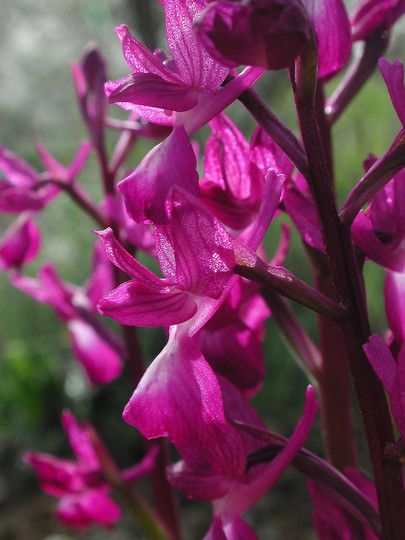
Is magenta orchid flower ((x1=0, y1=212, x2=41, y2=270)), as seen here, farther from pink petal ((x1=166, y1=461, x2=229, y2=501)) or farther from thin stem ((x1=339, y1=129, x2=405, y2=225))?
thin stem ((x1=339, y1=129, x2=405, y2=225))

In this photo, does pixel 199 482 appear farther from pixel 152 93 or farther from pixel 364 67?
pixel 364 67

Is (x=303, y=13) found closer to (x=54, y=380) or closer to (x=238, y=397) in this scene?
(x=238, y=397)

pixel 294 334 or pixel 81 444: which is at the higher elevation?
pixel 294 334

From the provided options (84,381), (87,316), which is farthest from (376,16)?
(84,381)

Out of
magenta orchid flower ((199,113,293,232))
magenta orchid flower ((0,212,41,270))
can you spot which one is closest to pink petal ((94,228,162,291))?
magenta orchid flower ((199,113,293,232))

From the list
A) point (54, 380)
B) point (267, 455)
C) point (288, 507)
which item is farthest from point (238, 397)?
point (54, 380)
